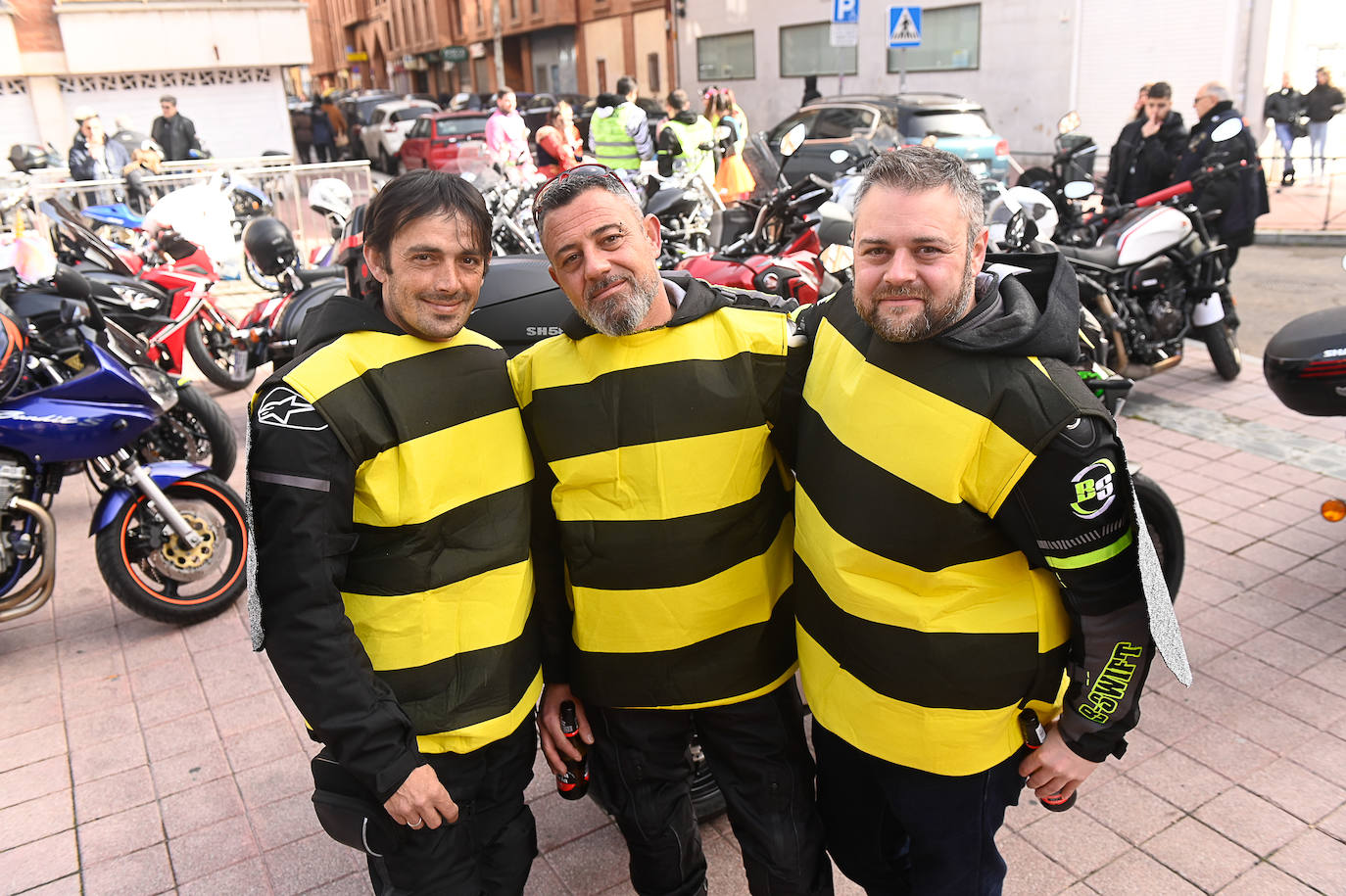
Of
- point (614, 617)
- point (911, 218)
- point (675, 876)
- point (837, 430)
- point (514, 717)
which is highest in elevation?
point (911, 218)

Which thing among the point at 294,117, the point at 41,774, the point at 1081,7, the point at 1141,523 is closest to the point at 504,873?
the point at 1141,523

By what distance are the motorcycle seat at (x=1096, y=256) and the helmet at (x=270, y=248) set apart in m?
5.18

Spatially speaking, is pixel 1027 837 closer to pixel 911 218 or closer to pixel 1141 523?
pixel 1141 523

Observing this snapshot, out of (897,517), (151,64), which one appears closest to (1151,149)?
(897,517)

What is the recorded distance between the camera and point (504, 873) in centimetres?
220

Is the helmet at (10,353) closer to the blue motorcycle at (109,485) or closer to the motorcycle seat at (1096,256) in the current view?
the blue motorcycle at (109,485)

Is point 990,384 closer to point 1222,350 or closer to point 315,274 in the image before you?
point 315,274

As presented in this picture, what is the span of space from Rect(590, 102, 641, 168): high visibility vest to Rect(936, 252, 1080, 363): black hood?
952 centimetres

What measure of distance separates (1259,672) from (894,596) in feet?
8.11

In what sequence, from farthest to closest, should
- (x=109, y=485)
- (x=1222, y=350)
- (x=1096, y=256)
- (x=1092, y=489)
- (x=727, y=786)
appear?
1. (x=1222, y=350)
2. (x=1096, y=256)
3. (x=109, y=485)
4. (x=727, y=786)
5. (x=1092, y=489)

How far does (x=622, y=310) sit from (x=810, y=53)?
88.4ft

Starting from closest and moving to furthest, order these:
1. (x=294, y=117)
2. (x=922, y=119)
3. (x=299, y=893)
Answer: (x=299, y=893), (x=922, y=119), (x=294, y=117)

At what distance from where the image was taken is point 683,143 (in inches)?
413

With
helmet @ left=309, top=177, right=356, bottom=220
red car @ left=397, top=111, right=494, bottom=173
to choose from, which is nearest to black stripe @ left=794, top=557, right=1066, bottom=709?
helmet @ left=309, top=177, right=356, bottom=220
